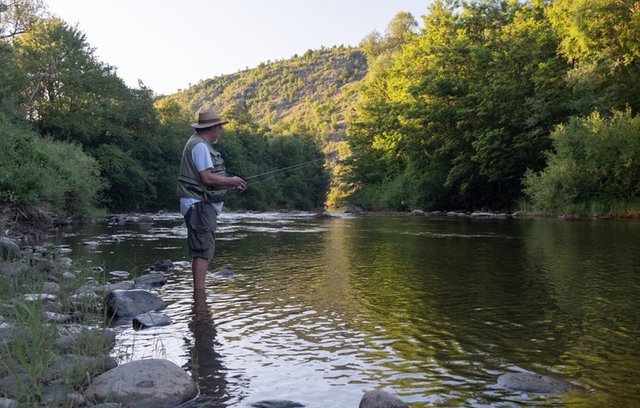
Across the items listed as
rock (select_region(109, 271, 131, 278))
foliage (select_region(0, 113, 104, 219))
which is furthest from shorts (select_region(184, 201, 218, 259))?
foliage (select_region(0, 113, 104, 219))

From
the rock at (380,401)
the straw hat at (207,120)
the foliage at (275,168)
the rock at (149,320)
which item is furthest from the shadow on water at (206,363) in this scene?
the foliage at (275,168)

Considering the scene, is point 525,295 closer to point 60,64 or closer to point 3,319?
point 3,319

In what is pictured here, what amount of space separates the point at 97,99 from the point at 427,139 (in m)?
24.1

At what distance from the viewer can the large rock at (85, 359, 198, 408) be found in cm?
372

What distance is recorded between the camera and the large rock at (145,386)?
147 inches

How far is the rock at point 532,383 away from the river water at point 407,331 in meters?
0.09

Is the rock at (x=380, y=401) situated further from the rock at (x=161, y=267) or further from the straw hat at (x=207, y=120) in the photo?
the rock at (x=161, y=267)

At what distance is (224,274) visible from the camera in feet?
31.9

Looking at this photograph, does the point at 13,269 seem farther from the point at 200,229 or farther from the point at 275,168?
the point at 275,168

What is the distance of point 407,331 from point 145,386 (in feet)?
8.80

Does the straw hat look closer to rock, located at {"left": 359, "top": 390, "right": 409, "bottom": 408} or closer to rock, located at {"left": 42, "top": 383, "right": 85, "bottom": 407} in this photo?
rock, located at {"left": 42, "top": 383, "right": 85, "bottom": 407}

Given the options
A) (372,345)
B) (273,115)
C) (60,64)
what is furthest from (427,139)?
(273,115)

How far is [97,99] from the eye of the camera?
4475 centimetres

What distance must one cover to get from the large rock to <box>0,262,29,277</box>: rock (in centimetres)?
438
